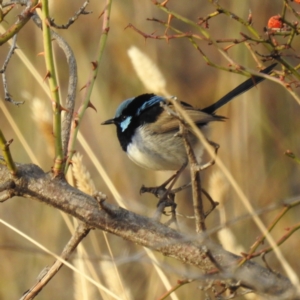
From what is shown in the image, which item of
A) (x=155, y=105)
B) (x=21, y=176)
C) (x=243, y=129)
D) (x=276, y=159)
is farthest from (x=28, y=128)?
(x=21, y=176)

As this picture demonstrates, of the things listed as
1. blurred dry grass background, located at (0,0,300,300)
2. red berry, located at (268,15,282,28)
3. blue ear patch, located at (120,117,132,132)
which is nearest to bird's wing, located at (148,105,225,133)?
blue ear patch, located at (120,117,132,132)

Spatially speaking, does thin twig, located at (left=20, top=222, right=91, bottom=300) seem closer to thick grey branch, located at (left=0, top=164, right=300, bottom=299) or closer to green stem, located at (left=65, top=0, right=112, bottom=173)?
thick grey branch, located at (left=0, top=164, right=300, bottom=299)

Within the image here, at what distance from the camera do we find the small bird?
286 centimetres

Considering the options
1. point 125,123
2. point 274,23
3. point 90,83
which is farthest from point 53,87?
point 125,123

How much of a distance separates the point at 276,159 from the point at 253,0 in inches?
45.0

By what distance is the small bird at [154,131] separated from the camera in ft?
9.37

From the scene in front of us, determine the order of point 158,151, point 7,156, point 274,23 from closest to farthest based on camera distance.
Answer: point 7,156
point 274,23
point 158,151

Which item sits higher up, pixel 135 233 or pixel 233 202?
pixel 135 233

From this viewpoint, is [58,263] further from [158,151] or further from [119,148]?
[119,148]

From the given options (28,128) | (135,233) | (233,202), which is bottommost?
(233,202)

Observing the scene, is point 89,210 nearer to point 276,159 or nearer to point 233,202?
point 233,202

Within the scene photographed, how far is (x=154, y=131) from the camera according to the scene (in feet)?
9.55

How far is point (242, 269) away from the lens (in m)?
1.41

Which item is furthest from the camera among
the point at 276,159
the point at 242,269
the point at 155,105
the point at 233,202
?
the point at 276,159
